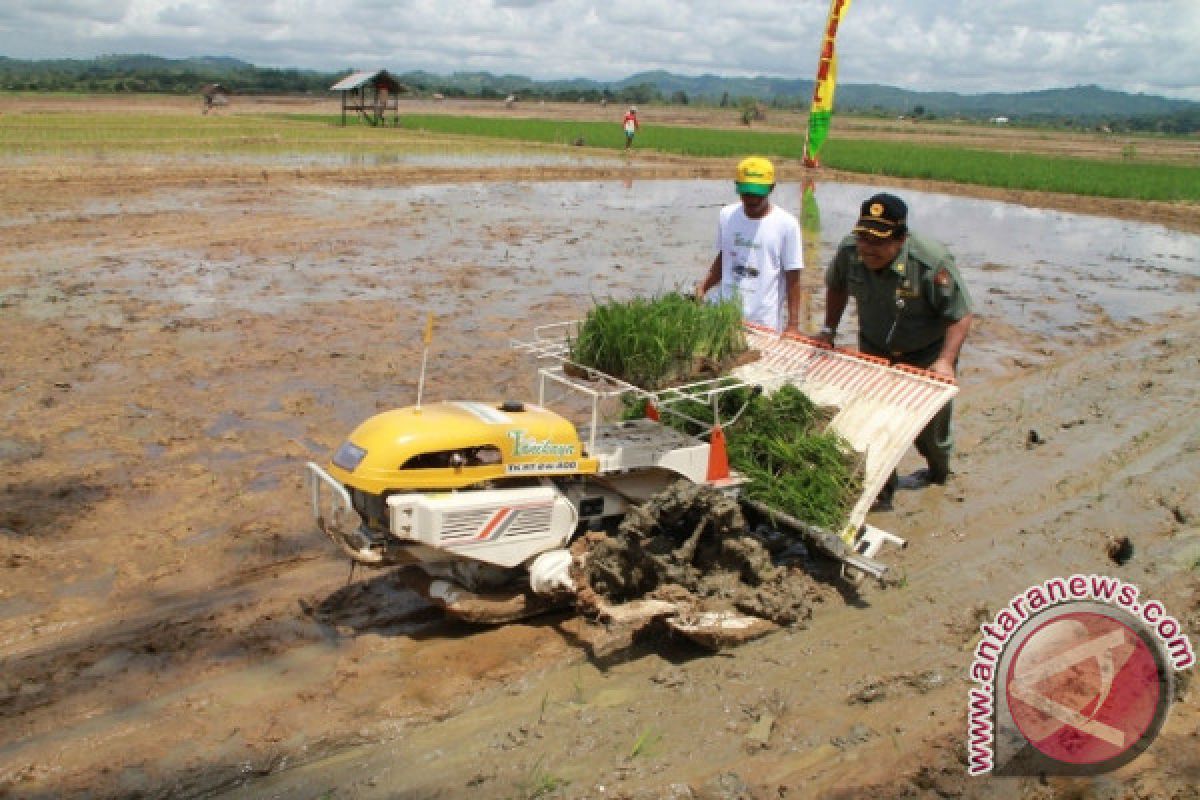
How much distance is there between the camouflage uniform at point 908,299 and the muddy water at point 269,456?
1.01 m

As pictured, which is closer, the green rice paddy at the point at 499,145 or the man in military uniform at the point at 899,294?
the man in military uniform at the point at 899,294

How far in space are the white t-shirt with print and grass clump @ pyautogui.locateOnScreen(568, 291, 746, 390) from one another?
0.74m

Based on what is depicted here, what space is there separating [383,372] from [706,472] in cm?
414

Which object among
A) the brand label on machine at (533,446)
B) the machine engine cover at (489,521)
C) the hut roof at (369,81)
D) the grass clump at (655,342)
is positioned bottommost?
the machine engine cover at (489,521)

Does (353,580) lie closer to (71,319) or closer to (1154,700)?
(1154,700)

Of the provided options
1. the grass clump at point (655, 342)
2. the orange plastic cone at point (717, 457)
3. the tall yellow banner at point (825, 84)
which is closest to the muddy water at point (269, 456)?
the orange plastic cone at point (717, 457)

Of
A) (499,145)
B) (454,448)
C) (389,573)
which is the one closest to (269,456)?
(389,573)

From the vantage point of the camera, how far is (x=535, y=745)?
3316mm

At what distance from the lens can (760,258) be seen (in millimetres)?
5367

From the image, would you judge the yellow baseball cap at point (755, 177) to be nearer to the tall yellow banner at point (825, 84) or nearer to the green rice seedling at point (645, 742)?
the green rice seedling at point (645, 742)

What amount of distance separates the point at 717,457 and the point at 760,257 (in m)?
1.49

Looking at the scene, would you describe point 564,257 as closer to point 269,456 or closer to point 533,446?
point 269,456

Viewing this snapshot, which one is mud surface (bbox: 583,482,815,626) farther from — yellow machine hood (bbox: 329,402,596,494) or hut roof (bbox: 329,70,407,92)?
hut roof (bbox: 329,70,407,92)

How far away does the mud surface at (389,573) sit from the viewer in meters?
3.25
